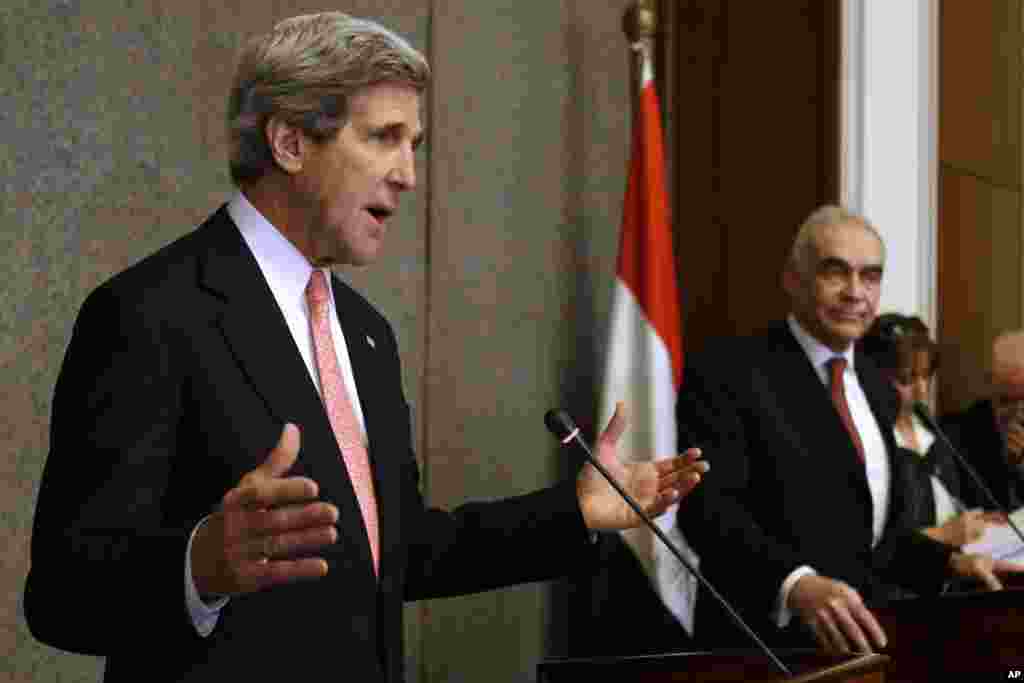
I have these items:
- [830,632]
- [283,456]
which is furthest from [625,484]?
[830,632]

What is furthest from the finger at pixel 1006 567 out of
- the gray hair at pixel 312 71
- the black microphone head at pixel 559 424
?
the gray hair at pixel 312 71

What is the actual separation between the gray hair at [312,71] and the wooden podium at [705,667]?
895mm

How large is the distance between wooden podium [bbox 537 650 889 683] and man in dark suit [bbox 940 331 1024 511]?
302cm

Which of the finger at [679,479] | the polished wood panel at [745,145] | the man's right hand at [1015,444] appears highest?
the polished wood panel at [745,145]

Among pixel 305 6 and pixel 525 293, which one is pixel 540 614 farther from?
pixel 305 6

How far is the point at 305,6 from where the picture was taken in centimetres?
381

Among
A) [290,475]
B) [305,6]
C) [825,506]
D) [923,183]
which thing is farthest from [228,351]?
[923,183]

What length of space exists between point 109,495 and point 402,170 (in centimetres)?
74

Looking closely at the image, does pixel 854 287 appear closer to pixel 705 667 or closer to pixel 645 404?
pixel 645 404

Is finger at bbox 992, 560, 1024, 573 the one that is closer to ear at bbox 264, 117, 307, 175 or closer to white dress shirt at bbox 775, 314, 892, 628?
white dress shirt at bbox 775, 314, 892, 628

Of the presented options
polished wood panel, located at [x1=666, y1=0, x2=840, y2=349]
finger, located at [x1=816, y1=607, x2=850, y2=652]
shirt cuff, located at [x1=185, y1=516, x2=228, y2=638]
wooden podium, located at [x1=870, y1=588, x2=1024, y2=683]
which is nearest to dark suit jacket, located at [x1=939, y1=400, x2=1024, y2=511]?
polished wood panel, located at [x1=666, y1=0, x2=840, y2=349]

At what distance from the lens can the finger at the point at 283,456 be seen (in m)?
1.98

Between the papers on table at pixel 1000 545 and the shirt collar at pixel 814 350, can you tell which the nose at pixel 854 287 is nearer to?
the shirt collar at pixel 814 350

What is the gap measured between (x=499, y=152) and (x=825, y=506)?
134cm
